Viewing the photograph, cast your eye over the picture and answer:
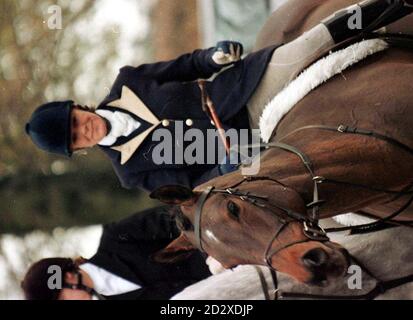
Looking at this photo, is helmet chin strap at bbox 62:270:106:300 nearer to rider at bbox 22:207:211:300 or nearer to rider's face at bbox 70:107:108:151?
rider at bbox 22:207:211:300

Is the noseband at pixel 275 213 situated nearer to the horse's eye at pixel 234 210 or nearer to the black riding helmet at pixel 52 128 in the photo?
the horse's eye at pixel 234 210

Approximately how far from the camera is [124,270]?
0.90 meters

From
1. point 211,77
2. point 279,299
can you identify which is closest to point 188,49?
point 211,77

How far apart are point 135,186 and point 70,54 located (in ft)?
0.70

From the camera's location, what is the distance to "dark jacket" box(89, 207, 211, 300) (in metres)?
0.85

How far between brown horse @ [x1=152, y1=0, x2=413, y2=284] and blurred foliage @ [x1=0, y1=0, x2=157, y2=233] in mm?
234

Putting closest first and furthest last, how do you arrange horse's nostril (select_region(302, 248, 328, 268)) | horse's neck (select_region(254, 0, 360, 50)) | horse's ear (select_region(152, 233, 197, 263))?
horse's nostril (select_region(302, 248, 328, 268)), horse's ear (select_region(152, 233, 197, 263)), horse's neck (select_region(254, 0, 360, 50))

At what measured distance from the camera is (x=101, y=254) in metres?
0.90

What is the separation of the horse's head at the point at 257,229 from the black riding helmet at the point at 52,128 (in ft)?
0.94

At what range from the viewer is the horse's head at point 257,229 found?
20.8 inches

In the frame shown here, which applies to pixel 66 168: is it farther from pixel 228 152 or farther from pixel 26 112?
pixel 228 152

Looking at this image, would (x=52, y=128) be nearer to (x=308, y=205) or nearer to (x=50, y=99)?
(x=50, y=99)

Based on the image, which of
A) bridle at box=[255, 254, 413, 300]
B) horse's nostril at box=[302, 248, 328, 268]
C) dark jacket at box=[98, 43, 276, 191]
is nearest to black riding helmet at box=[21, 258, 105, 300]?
dark jacket at box=[98, 43, 276, 191]

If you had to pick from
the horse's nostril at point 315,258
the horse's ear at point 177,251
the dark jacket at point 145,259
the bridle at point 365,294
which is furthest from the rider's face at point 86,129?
the horse's nostril at point 315,258
